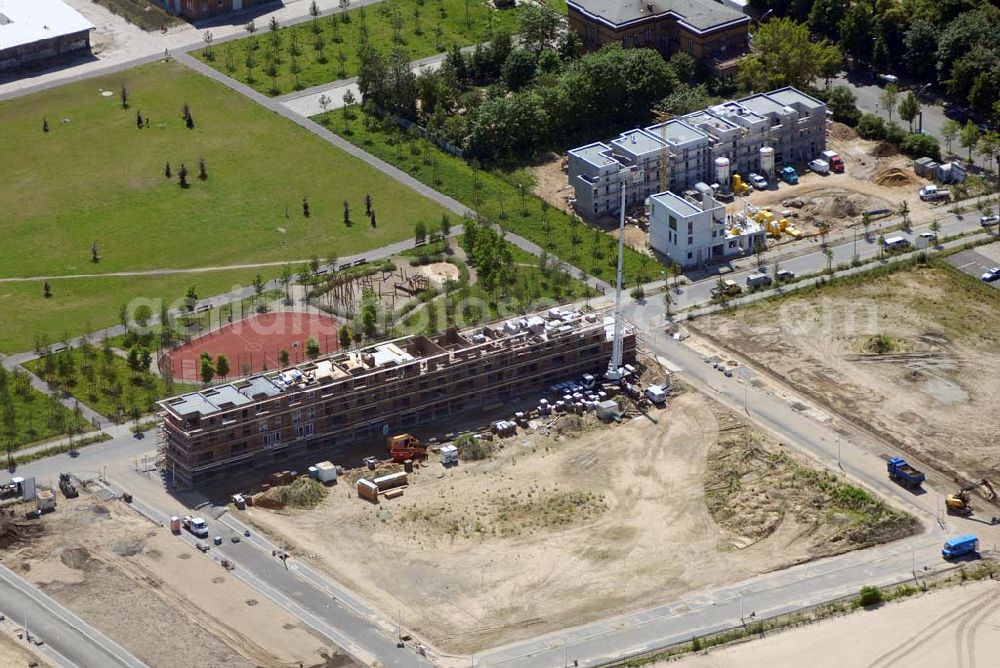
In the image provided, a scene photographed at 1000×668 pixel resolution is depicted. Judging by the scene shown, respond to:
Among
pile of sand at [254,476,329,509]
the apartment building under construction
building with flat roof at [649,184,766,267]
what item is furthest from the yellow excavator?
pile of sand at [254,476,329,509]

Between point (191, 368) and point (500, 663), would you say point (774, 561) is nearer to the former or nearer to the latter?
point (500, 663)

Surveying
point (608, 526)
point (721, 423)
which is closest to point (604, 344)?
point (721, 423)

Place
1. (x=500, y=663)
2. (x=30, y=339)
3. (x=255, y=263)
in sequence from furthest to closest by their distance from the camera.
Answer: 1. (x=255, y=263)
2. (x=30, y=339)
3. (x=500, y=663)

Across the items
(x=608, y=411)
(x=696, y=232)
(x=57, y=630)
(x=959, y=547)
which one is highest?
(x=696, y=232)

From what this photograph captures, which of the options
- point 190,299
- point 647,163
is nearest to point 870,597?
point 647,163

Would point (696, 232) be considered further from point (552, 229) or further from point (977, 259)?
point (977, 259)

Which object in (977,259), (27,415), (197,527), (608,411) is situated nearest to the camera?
(197,527)

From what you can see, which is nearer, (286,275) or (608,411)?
(608,411)

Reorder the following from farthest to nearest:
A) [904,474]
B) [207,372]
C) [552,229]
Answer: [552,229], [207,372], [904,474]

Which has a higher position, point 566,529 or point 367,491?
point 367,491
